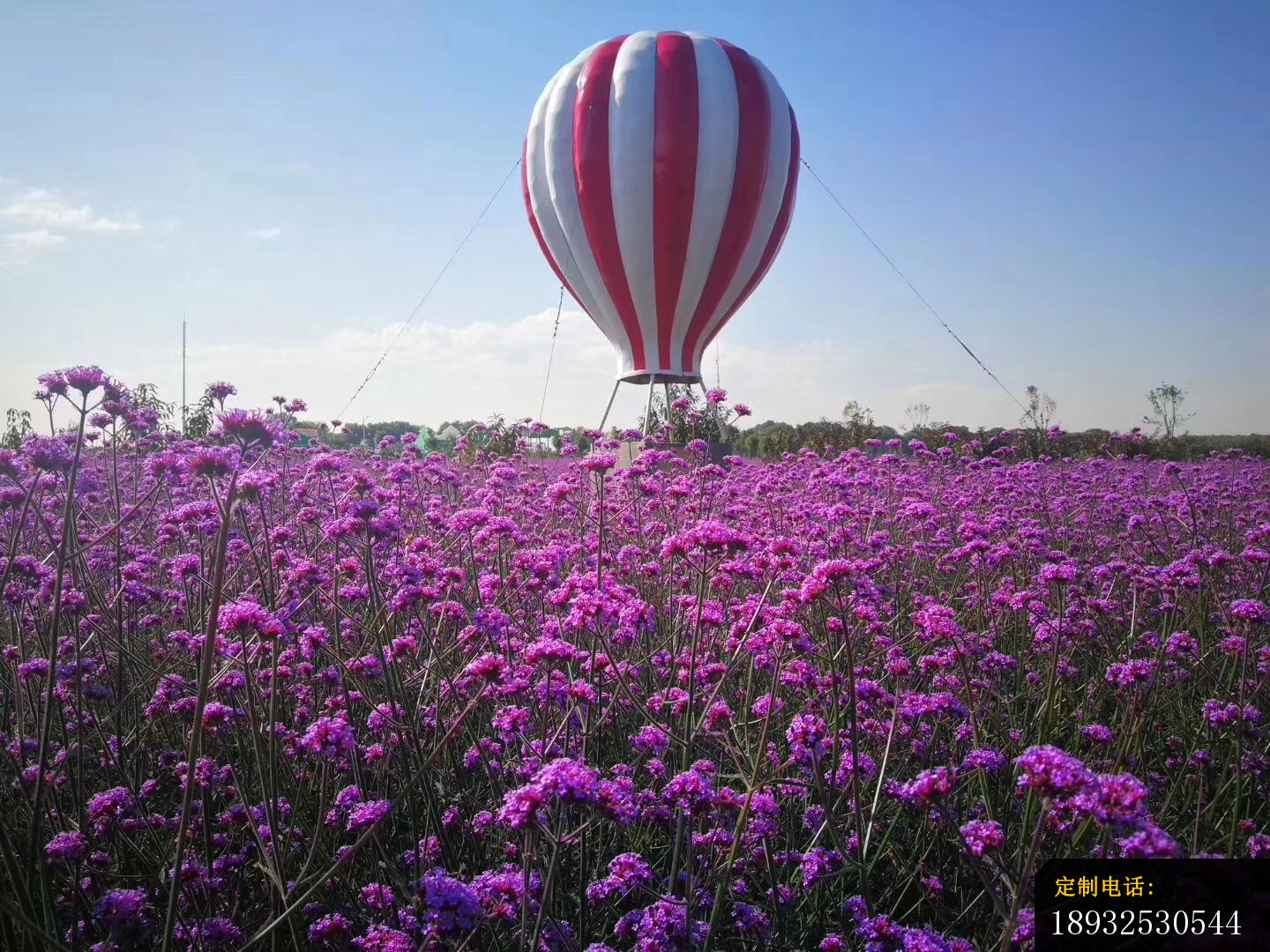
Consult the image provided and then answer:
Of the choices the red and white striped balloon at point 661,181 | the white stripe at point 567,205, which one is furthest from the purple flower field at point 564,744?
the white stripe at point 567,205

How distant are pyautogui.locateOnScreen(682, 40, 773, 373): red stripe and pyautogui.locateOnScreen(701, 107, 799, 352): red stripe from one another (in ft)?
2.51

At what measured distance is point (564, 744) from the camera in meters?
2.46

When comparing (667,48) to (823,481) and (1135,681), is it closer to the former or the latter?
(823,481)

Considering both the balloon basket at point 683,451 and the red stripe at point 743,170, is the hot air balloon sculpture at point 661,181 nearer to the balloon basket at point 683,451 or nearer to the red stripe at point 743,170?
the red stripe at point 743,170

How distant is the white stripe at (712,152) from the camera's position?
11.6 m

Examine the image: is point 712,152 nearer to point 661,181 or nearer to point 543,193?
point 661,181

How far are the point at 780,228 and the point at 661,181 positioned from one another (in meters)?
2.85

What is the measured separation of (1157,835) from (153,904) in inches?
111

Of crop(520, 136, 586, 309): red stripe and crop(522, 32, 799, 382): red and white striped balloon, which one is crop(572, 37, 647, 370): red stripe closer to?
crop(522, 32, 799, 382): red and white striped balloon

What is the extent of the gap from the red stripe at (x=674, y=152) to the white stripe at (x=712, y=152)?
0.10 meters

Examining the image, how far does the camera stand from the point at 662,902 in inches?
79.3

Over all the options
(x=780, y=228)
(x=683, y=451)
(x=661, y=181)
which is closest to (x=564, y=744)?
(x=683, y=451)

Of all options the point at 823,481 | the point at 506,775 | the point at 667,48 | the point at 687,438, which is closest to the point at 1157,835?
the point at 506,775

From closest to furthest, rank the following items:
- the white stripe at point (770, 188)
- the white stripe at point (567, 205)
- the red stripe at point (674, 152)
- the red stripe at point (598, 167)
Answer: the red stripe at point (674, 152) → the red stripe at point (598, 167) → the white stripe at point (567, 205) → the white stripe at point (770, 188)
